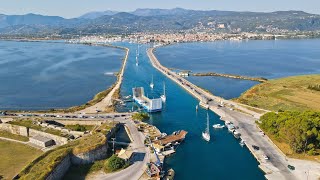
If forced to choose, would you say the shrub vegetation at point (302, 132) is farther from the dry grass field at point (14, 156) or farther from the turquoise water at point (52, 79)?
the turquoise water at point (52, 79)

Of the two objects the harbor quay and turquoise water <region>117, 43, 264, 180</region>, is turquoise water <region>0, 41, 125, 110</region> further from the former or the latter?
the harbor quay

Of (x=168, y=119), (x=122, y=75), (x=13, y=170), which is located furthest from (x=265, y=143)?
(x=122, y=75)

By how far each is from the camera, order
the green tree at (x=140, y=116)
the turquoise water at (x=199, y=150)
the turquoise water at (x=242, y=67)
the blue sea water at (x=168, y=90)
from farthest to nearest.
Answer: the turquoise water at (x=242, y=67) < the green tree at (x=140, y=116) < the blue sea water at (x=168, y=90) < the turquoise water at (x=199, y=150)

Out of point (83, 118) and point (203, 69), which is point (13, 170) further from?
point (203, 69)

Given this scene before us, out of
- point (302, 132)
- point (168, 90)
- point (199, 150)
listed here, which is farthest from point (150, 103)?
point (302, 132)

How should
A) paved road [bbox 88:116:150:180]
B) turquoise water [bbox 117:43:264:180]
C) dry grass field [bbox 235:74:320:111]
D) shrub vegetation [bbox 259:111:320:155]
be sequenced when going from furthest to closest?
1. dry grass field [bbox 235:74:320:111]
2. shrub vegetation [bbox 259:111:320:155]
3. turquoise water [bbox 117:43:264:180]
4. paved road [bbox 88:116:150:180]

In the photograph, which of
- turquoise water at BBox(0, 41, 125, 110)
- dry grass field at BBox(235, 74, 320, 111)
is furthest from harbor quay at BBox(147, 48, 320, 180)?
turquoise water at BBox(0, 41, 125, 110)

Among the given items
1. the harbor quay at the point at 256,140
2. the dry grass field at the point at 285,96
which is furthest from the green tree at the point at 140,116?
the dry grass field at the point at 285,96
